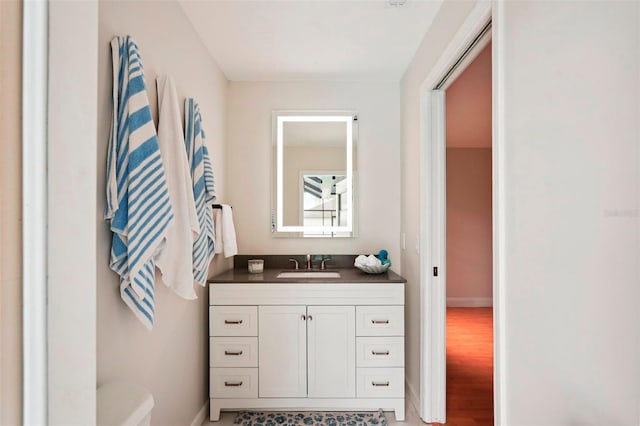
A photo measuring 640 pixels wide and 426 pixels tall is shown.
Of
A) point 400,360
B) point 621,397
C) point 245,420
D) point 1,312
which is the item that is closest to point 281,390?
point 245,420

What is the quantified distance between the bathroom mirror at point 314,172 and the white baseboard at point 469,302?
3279 millimetres

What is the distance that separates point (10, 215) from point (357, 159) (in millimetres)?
2592

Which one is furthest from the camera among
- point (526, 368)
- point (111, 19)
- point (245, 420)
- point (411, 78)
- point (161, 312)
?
point (411, 78)

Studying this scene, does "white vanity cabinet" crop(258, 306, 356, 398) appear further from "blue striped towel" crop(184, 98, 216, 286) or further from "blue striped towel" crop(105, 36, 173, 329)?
"blue striped towel" crop(105, 36, 173, 329)

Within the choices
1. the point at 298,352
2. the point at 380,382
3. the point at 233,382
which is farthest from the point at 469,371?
the point at 233,382

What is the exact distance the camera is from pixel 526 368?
1108 mm

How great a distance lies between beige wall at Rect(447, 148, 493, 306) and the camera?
5.42 metres

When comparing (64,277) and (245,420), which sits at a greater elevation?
(64,277)

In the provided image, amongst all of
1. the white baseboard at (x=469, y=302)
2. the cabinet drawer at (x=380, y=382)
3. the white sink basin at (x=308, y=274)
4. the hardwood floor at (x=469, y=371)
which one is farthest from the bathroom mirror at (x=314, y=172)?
the white baseboard at (x=469, y=302)

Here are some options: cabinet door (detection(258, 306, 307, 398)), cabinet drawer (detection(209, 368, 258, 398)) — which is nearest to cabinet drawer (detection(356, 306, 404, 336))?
cabinet door (detection(258, 306, 307, 398))

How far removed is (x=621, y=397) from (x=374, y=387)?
175 cm

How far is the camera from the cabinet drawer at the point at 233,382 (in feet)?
7.62

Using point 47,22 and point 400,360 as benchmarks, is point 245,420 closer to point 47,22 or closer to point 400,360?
point 400,360

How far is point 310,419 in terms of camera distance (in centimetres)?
229
